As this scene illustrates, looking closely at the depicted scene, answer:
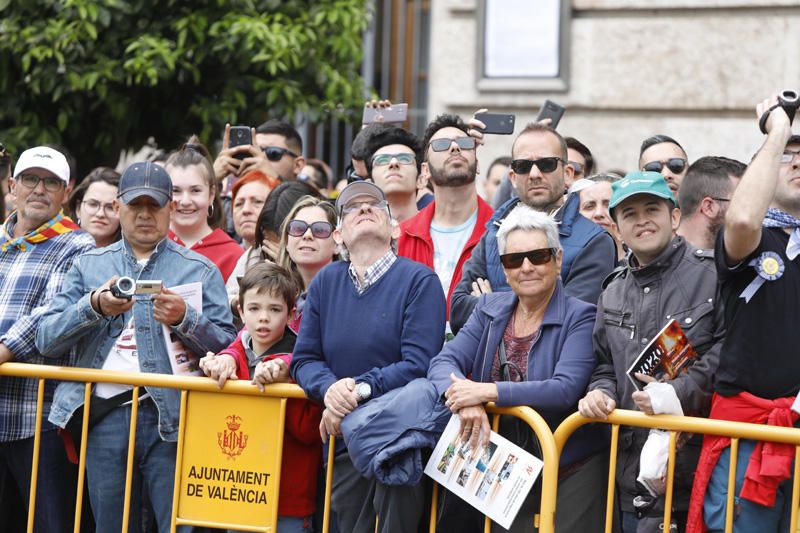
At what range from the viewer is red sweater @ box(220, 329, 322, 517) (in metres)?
5.61

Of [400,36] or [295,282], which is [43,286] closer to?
[295,282]

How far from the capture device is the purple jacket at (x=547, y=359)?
5109mm

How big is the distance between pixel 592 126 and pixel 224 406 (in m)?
5.81

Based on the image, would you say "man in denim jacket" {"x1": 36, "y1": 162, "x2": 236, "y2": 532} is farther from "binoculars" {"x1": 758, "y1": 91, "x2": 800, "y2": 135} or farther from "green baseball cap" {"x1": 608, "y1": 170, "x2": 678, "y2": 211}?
"binoculars" {"x1": 758, "y1": 91, "x2": 800, "y2": 135}

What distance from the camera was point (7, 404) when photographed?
20.2 feet

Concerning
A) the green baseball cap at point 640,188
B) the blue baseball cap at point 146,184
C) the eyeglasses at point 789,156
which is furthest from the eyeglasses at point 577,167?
the blue baseball cap at point 146,184

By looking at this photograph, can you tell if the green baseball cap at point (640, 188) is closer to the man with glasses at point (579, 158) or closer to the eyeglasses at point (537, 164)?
the eyeglasses at point (537, 164)

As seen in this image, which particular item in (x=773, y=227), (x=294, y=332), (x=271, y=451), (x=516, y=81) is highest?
(x=516, y=81)

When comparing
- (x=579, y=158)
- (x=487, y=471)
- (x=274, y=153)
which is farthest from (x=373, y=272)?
(x=274, y=153)

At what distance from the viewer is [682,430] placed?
491 centimetres

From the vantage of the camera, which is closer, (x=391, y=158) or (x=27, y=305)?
(x=27, y=305)

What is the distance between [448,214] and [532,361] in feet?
4.94

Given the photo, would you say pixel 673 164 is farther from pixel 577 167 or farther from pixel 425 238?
pixel 425 238

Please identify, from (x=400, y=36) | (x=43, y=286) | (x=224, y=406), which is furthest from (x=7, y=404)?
(x=400, y=36)
